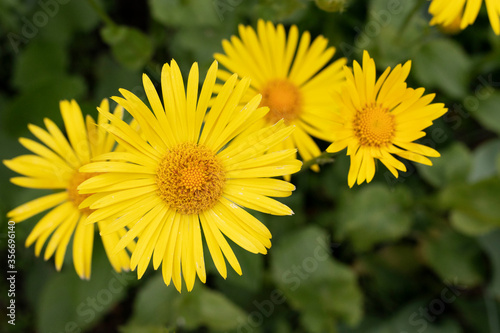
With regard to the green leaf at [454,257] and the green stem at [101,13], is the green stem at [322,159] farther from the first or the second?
the green leaf at [454,257]

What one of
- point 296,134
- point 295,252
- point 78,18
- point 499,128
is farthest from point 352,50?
point 78,18

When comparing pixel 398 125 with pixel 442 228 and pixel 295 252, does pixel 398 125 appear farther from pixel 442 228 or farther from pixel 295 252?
pixel 442 228

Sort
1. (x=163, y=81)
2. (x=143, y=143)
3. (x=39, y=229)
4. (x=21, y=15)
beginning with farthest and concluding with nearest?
(x=21, y=15), (x=39, y=229), (x=143, y=143), (x=163, y=81)

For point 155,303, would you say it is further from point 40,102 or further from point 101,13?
point 101,13

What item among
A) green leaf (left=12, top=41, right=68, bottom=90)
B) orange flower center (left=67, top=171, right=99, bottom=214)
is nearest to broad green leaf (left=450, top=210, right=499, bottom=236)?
orange flower center (left=67, top=171, right=99, bottom=214)

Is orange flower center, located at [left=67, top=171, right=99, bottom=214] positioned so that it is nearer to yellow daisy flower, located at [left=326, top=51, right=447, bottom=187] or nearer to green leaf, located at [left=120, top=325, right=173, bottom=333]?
green leaf, located at [left=120, top=325, right=173, bottom=333]
